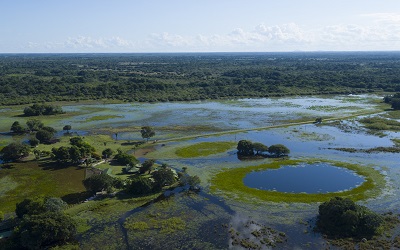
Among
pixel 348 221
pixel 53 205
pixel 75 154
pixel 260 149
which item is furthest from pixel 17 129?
pixel 348 221

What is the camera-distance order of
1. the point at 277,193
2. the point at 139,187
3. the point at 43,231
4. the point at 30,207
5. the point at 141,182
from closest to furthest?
the point at 43,231 → the point at 30,207 → the point at 139,187 → the point at 141,182 → the point at 277,193

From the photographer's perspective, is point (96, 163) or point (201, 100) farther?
point (201, 100)

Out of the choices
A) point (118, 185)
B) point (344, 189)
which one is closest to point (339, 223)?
point (344, 189)

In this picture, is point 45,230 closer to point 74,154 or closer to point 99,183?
point 99,183

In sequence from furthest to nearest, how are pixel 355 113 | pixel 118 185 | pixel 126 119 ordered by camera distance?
pixel 355 113 < pixel 126 119 < pixel 118 185

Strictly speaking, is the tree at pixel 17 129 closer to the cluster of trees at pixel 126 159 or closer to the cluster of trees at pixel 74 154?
the cluster of trees at pixel 74 154

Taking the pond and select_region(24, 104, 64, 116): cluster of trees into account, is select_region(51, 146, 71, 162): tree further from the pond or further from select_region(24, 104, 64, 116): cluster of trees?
select_region(24, 104, 64, 116): cluster of trees

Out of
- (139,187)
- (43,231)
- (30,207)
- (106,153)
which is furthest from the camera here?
(106,153)

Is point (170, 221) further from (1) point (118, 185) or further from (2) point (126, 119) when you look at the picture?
(2) point (126, 119)
